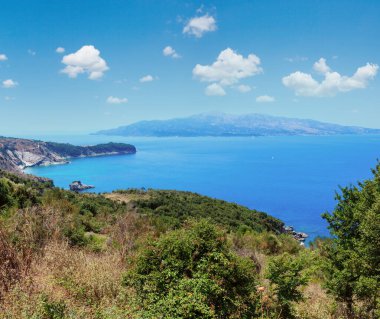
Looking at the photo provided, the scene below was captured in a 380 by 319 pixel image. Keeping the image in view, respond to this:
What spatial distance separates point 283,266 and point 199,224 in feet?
8.01

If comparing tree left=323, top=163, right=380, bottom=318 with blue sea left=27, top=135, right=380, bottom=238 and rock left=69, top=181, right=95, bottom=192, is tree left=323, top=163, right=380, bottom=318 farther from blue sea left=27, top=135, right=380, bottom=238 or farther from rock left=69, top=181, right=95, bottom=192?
rock left=69, top=181, right=95, bottom=192

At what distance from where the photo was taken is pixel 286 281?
7.36 meters

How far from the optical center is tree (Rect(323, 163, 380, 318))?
8258 mm

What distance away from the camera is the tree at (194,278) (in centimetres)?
565

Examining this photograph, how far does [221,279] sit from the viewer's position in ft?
20.8

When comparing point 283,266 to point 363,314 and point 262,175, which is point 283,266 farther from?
point 262,175

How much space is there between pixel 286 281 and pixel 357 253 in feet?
12.2

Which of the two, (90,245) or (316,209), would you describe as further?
(316,209)

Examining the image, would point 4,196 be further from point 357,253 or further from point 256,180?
point 256,180

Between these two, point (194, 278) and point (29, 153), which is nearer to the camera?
point (194, 278)

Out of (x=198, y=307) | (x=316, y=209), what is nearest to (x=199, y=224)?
(x=198, y=307)

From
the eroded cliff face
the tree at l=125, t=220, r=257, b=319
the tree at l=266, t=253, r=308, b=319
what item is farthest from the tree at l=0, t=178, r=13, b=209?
the eroded cliff face

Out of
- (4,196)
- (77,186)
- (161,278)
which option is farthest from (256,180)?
(161,278)

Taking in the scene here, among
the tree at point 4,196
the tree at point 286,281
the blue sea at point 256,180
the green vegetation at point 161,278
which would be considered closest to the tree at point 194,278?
the green vegetation at point 161,278
